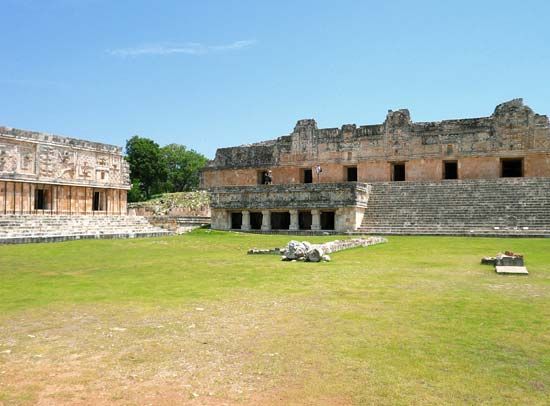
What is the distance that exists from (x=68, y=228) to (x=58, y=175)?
5.38 meters

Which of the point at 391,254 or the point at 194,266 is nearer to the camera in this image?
the point at 194,266

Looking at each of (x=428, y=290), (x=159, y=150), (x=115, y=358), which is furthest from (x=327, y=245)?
(x=159, y=150)

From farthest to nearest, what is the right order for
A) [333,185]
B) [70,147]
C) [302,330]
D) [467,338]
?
[70,147], [333,185], [302,330], [467,338]

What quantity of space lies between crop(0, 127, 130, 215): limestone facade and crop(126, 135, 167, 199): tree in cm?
2769

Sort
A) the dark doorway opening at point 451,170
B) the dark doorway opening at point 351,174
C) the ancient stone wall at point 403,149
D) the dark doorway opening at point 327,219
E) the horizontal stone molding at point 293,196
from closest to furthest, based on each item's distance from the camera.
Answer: the horizontal stone molding at point 293,196, the dark doorway opening at point 327,219, the ancient stone wall at point 403,149, the dark doorway opening at point 451,170, the dark doorway opening at point 351,174

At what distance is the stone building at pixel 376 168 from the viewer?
22969 millimetres

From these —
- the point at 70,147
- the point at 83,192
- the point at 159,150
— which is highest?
the point at 159,150

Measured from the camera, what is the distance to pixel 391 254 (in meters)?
12.8

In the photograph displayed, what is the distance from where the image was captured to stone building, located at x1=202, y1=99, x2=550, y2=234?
75.4ft

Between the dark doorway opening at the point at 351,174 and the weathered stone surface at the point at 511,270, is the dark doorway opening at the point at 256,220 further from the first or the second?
the weathered stone surface at the point at 511,270

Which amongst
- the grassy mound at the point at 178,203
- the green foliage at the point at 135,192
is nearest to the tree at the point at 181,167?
the green foliage at the point at 135,192

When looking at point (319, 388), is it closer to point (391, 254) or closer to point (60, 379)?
A: point (60, 379)

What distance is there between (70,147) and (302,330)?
2429cm

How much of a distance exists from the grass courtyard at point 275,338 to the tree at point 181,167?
176 feet
